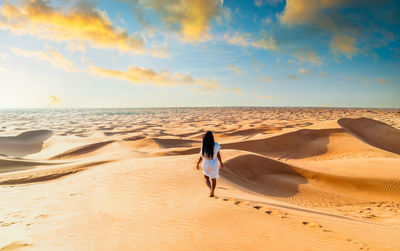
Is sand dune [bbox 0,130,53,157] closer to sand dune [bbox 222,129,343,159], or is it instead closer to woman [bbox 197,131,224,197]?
sand dune [bbox 222,129,343,159]

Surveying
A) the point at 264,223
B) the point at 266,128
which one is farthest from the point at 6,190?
the point at 266,128

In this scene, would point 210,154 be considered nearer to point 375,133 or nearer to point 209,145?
point 209,145

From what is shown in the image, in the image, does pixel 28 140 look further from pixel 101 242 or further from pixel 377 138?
pixel 377 138

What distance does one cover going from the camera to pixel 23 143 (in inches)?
768

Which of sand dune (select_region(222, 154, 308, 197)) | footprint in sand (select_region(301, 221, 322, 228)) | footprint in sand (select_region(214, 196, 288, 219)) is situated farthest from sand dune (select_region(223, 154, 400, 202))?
footprint in sand (select_region(301, 221, 322, 228))

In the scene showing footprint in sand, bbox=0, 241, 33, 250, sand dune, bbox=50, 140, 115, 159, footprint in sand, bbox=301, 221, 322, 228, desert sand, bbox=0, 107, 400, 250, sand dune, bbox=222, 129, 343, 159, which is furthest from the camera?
sand dune, bbox=222, 129, 343, 159

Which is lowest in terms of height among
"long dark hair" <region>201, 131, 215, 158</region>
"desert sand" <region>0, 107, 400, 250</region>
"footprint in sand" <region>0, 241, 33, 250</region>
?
"desert sand" <region>0, 107, 400, 250</region>

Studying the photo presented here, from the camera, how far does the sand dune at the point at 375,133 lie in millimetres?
16969

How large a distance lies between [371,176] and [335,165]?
2149 mm

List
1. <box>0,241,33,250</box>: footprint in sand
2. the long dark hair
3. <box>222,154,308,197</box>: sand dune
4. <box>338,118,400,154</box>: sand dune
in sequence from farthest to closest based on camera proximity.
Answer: <box>338,118,400,154</box>: sand dune < <box>222,154,308,197</box>: sand dune < the long dark hair < <box>0,241,33,250</box>: footprint in sand

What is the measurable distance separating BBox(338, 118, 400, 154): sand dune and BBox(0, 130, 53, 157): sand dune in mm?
27212

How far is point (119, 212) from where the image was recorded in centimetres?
414

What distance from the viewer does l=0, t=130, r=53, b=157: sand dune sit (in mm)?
17656

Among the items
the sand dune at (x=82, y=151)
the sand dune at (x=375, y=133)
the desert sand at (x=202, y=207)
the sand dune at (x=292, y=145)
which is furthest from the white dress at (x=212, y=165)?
the sand dune at (x=375, y=133)
